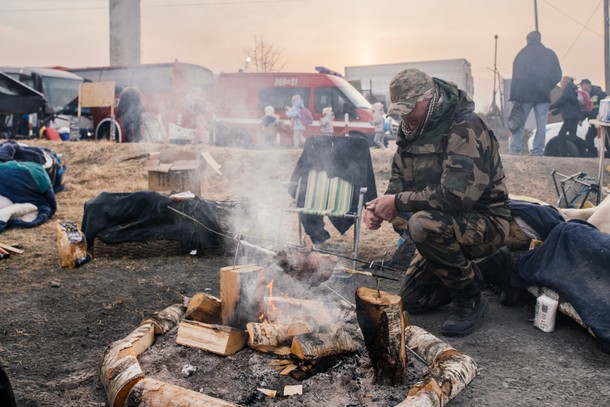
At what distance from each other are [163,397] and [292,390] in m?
0.61

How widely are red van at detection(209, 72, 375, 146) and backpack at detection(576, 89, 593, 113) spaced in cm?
510

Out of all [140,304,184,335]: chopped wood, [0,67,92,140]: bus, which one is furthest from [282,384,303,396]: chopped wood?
[0,67,92,140]: bus

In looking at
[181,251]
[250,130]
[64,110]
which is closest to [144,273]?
[181,251]

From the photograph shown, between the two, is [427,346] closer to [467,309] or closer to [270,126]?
[467,309]

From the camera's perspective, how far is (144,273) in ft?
15.2

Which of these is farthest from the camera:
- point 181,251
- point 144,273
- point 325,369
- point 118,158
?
point 118,158

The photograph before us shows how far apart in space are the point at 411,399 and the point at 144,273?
322 cm

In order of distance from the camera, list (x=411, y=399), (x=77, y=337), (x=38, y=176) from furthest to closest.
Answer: (x=38, y=176)
(x=77, y=337)
(x=411, y=399)

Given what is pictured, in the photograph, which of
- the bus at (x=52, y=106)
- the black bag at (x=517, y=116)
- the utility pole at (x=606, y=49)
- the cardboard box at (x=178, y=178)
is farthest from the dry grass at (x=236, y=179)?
the utility pole at (x=606, y=49)

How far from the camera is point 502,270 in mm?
3867

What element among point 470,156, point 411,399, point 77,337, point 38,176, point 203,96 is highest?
point 203,96

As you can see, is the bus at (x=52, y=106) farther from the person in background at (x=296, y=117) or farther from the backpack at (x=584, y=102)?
the backpack at (x=584, y=102)

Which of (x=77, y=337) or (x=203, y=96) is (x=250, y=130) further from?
(x=77, y=337)

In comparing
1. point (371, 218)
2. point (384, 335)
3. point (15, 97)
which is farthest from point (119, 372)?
point (15, 97)
